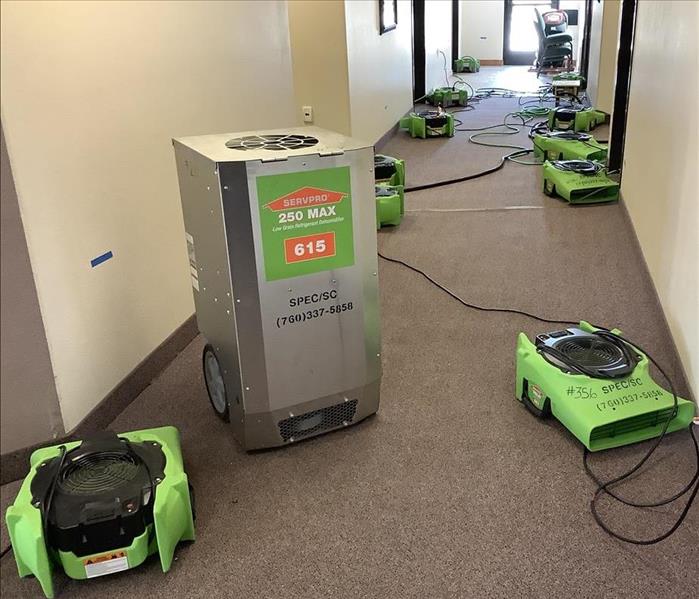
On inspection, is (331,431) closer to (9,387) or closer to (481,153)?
(9,387)

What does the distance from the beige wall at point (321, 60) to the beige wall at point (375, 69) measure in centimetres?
8

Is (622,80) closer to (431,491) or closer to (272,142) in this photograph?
(272,142)

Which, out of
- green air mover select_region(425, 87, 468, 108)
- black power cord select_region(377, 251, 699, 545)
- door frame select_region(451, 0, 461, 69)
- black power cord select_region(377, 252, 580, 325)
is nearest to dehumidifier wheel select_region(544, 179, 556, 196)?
black power cord select_region(377, 252, 580, 325)

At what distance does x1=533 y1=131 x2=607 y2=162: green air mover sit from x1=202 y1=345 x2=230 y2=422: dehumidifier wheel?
3.36m

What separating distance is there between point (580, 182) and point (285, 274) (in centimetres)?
292

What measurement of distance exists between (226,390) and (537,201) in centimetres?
292

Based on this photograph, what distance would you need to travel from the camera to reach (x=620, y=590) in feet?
4.84

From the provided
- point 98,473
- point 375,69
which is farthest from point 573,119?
point 98,473

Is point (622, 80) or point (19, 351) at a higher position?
point (622, 80)

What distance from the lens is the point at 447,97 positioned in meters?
7.75

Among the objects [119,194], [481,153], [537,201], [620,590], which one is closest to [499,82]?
[481,153]

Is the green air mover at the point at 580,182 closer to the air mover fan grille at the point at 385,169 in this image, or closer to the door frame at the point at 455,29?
the air mover fan grille at the point at 385,169

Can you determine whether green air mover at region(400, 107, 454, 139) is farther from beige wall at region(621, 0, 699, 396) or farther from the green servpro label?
the green servpro label

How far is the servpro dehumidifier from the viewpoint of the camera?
1.71 metres
